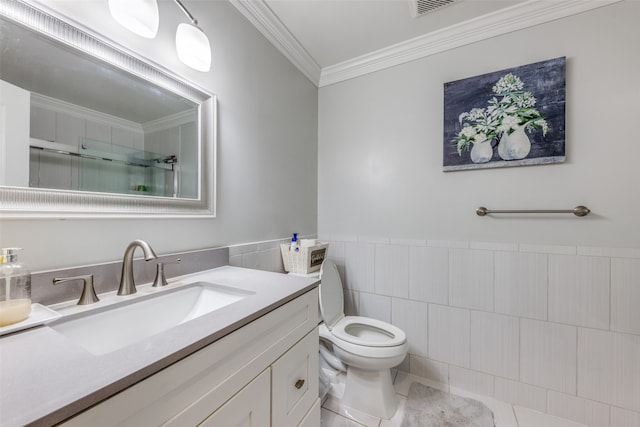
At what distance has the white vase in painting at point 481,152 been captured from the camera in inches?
61.2

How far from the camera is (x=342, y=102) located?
6.79 feet

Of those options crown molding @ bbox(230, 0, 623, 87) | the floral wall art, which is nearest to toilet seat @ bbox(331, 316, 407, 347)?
the floral wall art

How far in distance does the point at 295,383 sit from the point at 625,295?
67.5 inches

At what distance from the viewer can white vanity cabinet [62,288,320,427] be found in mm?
445

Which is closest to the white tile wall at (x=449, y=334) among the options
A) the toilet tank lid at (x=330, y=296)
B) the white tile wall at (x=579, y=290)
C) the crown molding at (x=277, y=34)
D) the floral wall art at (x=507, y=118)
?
the white tile wall at (x=579, y=290)

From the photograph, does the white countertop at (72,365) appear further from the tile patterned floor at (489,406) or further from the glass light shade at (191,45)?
the tile patterned floor at (489,406)

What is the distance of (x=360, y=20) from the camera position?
5.12ft

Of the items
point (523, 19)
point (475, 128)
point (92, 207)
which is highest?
point (523, 19)

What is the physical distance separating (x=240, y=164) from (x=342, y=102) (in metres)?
1.12

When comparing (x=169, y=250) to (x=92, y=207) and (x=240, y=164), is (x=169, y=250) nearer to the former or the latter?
(x=92, y=207)

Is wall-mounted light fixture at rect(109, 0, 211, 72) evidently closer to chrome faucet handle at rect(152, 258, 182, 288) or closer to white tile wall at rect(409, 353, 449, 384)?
chrome faucet handle at rect(152, 258, 182, 288)

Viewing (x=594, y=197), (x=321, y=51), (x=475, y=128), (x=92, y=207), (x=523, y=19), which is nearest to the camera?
(x=92, y=207)

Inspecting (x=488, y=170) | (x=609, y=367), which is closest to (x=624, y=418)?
(x=609, y=367)

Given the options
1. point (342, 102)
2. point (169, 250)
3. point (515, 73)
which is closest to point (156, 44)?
point (169, 250)
